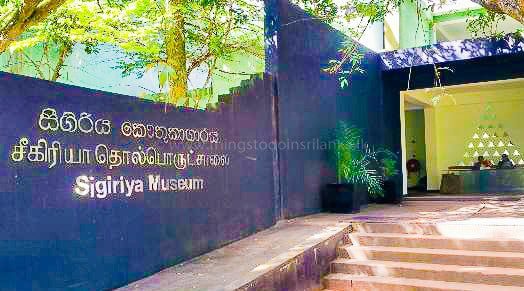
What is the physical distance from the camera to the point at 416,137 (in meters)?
16.1

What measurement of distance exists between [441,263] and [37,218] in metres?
4.19

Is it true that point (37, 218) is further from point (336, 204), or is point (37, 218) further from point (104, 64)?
point (104, 64)

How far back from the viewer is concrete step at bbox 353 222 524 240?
583 cm

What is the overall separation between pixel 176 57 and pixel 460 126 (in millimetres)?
9927

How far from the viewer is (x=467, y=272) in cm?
535

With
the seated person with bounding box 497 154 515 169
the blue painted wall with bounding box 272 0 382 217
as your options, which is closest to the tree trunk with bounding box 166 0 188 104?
the blue painted wall with bounding box 272 0 382 217

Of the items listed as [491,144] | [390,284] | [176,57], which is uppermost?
[176,57]

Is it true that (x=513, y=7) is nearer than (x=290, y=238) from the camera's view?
Yes

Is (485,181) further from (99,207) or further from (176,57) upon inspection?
(99,207)

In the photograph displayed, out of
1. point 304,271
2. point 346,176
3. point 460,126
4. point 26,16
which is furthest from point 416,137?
point 26,16

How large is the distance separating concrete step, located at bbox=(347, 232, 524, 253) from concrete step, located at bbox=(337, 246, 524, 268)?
95mm

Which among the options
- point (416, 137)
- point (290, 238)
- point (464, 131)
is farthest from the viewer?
point (416, 137)

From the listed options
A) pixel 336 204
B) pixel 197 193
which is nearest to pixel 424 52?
pixel 336 204

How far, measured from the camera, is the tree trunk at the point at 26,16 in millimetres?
5988
